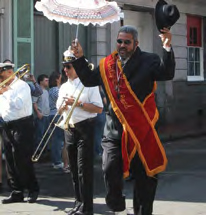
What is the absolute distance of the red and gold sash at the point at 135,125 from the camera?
5.13m

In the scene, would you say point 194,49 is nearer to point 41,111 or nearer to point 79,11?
point 41,111

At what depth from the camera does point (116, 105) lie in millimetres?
5172

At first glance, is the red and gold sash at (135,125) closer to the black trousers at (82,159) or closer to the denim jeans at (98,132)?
the black trousers at (82,159)

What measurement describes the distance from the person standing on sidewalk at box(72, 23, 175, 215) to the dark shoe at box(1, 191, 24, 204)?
2508 mm

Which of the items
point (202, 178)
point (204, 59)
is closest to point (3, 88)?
point (202, 178)

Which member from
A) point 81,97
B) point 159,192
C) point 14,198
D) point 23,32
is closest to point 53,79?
point 23,32

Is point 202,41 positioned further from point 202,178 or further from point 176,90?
point 202,178

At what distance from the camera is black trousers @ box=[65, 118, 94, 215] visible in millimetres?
6418

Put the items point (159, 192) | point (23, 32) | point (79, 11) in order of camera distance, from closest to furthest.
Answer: point (79, 11), point (159, 192), point (23, 32)

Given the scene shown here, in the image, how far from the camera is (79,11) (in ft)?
18.5

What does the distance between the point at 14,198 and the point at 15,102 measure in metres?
1.28

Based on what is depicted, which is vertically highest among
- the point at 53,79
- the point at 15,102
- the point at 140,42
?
the point at 140,42

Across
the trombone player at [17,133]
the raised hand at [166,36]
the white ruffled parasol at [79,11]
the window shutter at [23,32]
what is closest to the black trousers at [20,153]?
the trombone player at [17,133]

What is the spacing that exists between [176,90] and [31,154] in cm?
927
